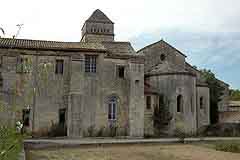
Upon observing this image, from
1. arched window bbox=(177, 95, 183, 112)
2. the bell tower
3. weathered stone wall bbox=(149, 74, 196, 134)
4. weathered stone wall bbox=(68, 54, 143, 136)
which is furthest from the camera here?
the bell tower

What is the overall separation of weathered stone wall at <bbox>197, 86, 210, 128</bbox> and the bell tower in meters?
21.2

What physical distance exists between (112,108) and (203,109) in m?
13.8

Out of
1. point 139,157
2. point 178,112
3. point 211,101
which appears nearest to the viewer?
point 139,157

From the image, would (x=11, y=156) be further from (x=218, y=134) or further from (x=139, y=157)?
(x=218, y=134)

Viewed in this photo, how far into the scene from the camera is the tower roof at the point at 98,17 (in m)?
56.6

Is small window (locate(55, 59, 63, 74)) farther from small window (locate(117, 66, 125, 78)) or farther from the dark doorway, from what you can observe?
small window (locate(117, 66, 125, 78))

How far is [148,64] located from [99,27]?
2059 centimetres

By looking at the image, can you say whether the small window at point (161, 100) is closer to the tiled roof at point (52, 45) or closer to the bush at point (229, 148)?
the tiled roof at point (52, 45)

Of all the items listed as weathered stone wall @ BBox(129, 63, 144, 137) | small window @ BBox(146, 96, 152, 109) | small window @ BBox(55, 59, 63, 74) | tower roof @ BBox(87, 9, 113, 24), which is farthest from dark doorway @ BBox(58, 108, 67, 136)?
tower roof @ BBox(87, 9, 113, 24)

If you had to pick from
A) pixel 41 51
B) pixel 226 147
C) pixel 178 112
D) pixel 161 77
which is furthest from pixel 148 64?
pixel 226 147

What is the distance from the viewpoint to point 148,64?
3859cm

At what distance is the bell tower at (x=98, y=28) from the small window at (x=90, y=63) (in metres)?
25.0

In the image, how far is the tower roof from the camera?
2230 inches

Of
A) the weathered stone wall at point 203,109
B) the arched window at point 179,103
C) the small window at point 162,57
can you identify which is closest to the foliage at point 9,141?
the arched window at point 179,103
